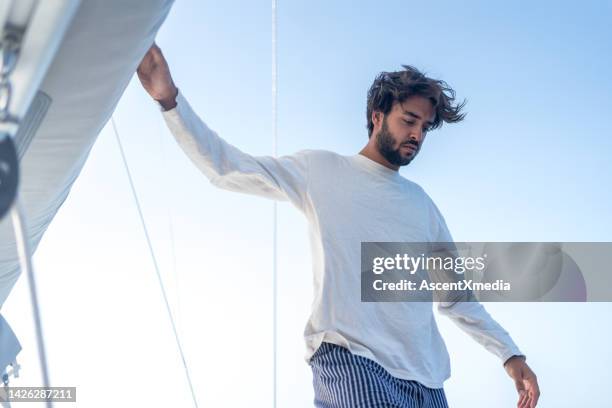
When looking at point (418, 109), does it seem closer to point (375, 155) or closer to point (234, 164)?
point (375, 155)

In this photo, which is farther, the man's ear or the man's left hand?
the man's ear

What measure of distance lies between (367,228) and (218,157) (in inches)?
13.5

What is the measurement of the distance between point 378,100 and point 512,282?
699 millimetres

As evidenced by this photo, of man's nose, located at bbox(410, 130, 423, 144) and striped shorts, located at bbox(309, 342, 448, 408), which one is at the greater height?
man's nose, located at bbox(410, 130, 423, 144)

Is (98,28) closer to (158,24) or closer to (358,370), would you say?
(158,24)

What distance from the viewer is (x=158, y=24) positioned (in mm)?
675

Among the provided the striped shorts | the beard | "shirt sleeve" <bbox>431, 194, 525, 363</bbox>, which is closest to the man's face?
the beard

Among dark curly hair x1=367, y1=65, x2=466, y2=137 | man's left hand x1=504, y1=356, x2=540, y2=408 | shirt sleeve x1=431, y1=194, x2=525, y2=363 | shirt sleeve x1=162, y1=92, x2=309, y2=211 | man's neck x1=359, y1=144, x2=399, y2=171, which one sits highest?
dark curly hair x1=367, y1=65, x2=466, y2=137

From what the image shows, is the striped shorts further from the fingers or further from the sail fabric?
the sail fabric

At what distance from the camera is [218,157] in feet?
4.27

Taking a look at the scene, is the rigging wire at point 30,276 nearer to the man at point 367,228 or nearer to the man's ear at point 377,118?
the man at point 367,228

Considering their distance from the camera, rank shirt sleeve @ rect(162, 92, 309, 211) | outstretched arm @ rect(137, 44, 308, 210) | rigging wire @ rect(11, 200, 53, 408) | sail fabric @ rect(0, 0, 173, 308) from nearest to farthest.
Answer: rigging wire @ rect(11, 200, 53, 408) → sail fabric @ rect(0, 0, 173, 308) → outstretched arm @ rect(137, 44, 308, 210) → shirt sleeve @ rect(162, 92, 309, 211)

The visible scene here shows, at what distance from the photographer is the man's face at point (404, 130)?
1590mm

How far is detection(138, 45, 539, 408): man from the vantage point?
126 centimetres
